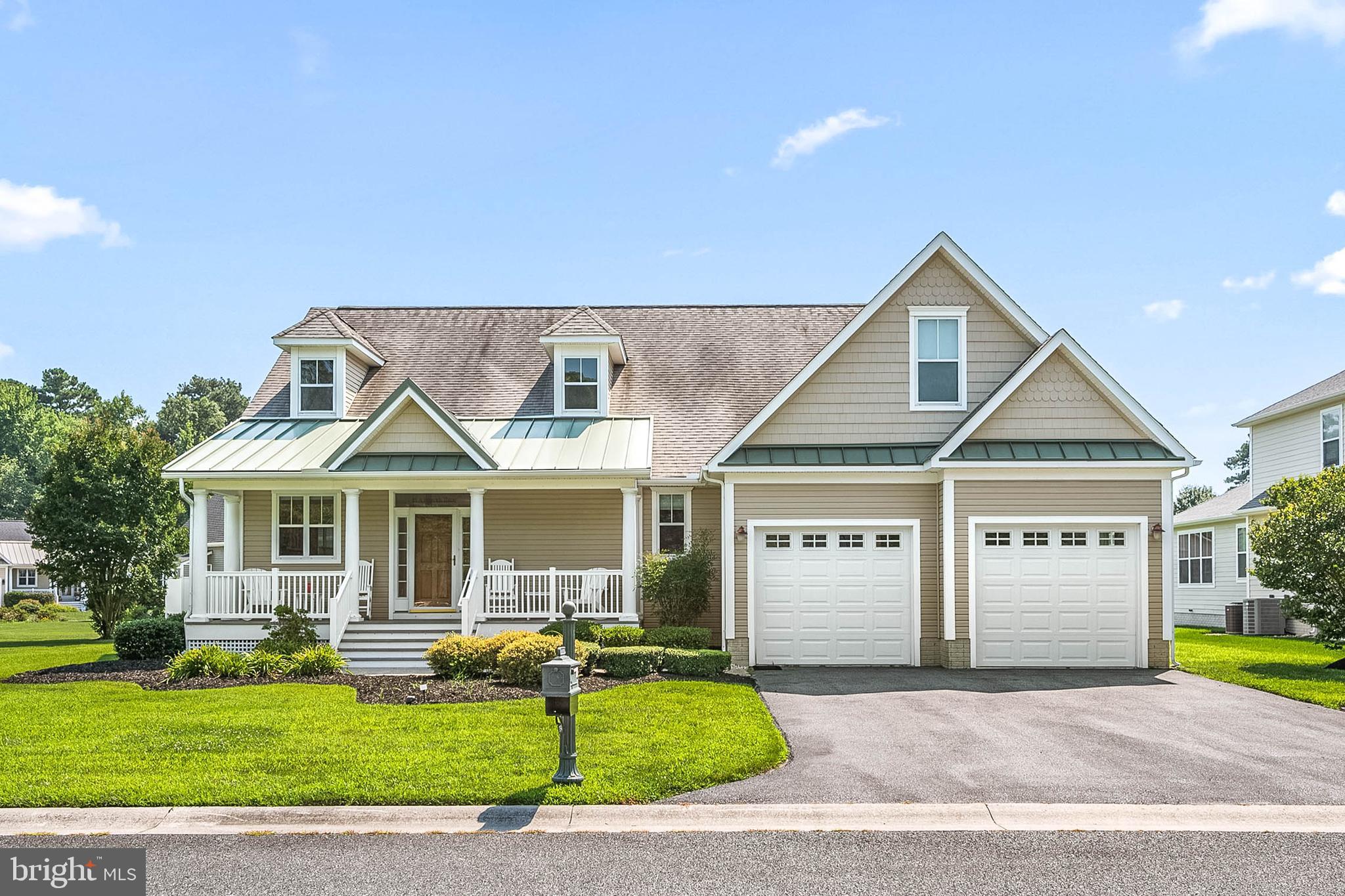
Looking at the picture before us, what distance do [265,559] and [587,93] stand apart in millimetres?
12097

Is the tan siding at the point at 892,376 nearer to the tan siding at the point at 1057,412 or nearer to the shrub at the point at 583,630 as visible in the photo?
the tan siding at the point at 1057,412

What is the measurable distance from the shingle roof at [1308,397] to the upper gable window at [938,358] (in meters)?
14.6

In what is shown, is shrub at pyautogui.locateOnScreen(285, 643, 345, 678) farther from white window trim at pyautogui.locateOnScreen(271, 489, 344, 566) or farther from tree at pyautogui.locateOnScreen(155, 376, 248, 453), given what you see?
tree at pyautogui.locateOnScreen(155, 376, 248, 453)

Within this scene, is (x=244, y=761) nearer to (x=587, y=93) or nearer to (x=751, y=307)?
(x=587, y=93)

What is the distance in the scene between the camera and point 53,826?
7777 mm

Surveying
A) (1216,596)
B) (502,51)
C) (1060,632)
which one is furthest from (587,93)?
(1216,596)

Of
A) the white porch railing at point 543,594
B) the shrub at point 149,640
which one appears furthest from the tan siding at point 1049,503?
the shrub at point 149,640

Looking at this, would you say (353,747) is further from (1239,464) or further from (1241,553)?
(1239,464)

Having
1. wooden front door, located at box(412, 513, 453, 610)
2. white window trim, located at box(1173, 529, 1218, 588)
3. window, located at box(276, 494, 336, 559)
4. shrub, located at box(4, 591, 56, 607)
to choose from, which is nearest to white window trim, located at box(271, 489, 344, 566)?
window, located at box(276, 494, 336, 559)

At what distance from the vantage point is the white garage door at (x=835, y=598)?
17672 millimetres

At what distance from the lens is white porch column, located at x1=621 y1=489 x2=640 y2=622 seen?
746 inches

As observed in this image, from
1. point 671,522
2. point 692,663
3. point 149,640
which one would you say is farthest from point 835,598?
point 149,640

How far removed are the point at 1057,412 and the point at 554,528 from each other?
10.0m

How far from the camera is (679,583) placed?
736 inches
